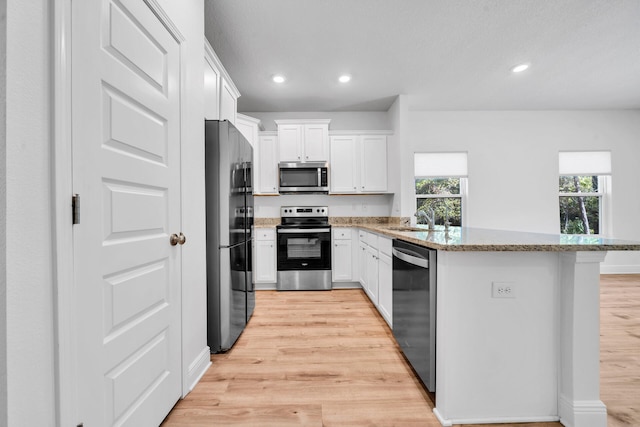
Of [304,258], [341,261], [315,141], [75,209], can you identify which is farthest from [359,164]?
[75,209]

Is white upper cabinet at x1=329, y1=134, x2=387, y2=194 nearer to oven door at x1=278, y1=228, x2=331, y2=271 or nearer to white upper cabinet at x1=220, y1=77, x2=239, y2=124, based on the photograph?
oven door at x1=278, y1=228, x2=331, y2=271

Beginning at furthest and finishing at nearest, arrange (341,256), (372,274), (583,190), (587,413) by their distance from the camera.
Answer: (583,190)
(341,256)
(372,274)
(587,413)

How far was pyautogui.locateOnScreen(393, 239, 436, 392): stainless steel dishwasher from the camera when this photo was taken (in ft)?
4.96

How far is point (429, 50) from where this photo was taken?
2898 millimetres

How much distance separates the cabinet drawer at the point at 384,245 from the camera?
8.18 ft

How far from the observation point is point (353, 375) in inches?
72.2

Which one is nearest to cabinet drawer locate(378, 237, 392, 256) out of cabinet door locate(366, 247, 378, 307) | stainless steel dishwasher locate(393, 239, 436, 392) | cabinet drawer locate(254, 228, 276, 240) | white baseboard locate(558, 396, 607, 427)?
cabinet door locate(366, 247, 378, 307)

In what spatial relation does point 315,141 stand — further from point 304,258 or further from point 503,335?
point 503,335

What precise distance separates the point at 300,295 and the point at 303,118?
280cm

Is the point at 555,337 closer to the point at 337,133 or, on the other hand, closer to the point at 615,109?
the point at 337,133

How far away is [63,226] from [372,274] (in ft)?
9.22

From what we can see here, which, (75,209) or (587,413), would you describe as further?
(587,413)

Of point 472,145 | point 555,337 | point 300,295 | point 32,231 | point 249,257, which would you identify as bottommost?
point 300,295

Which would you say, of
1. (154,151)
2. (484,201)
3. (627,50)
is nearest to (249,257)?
(154,151)
